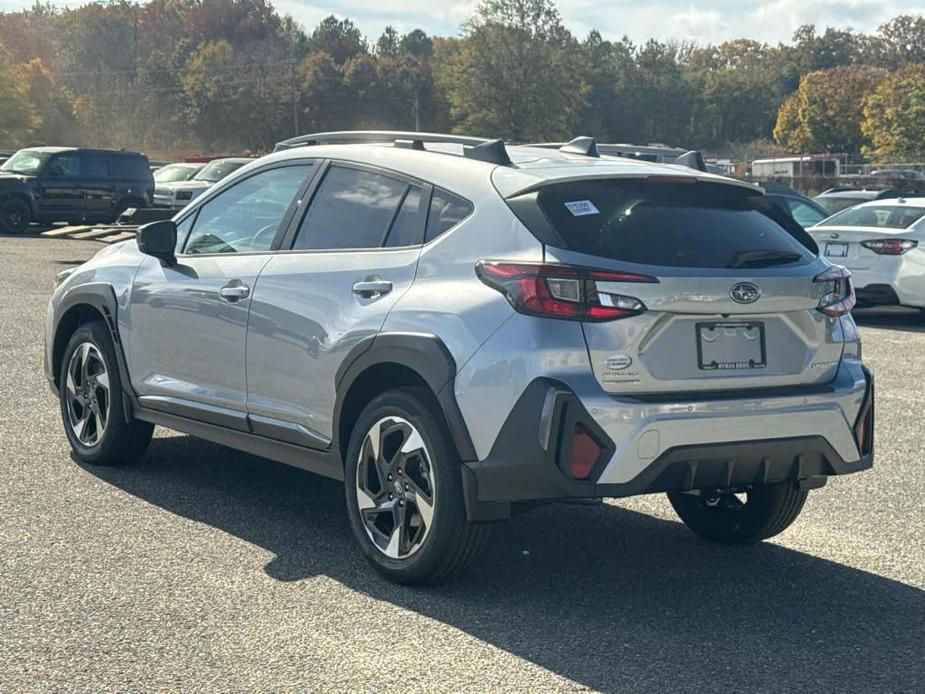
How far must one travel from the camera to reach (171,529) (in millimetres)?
5855

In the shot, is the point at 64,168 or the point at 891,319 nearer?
the point at 891,319

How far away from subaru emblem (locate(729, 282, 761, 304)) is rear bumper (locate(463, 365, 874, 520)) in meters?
0.36

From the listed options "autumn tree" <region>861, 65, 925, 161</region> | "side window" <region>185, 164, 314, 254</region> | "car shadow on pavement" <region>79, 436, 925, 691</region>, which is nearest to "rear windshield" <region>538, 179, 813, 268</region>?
"car shadow on pavement" <region>79, 436, 925, 691</region>

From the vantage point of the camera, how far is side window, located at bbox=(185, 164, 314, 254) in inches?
237

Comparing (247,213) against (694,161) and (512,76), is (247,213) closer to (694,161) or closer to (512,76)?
(694,161)

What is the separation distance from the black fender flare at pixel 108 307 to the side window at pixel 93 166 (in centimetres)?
2340

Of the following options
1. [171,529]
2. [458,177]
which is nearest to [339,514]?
[171,529]

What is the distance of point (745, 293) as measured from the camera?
15.8 feet

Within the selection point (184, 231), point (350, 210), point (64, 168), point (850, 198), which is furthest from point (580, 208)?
point (64, 168)

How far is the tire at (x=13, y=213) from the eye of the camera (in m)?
29.8

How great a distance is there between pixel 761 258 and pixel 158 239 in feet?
9.72

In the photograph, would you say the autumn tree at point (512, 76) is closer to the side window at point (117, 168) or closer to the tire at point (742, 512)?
the side window at point (117, 168)

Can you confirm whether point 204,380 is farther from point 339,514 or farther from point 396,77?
point 396,77

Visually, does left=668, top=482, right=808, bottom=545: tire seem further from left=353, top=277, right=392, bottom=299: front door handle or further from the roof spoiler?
left=353, top=277, right=392, bottom=299: front door handle
